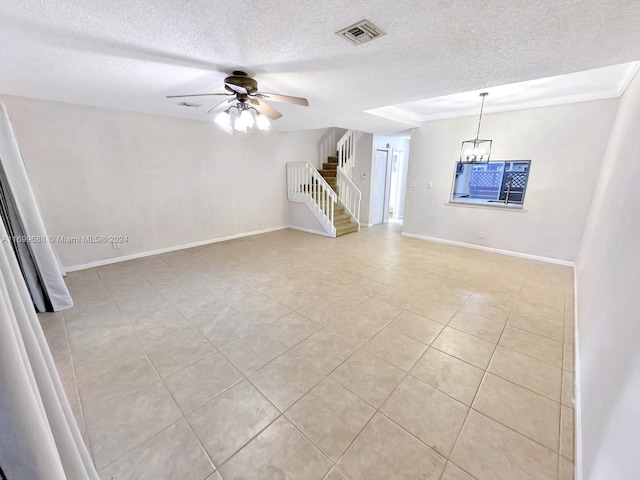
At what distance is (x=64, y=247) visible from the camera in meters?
3.68

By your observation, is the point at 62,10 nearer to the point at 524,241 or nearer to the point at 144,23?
the point at 144,23

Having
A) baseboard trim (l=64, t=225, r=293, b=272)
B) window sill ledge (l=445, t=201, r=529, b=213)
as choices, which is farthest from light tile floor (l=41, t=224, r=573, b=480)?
window sill ledge (l=445, t=201, r=529, b=213)

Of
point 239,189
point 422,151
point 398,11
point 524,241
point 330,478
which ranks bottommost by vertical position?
point 330,478

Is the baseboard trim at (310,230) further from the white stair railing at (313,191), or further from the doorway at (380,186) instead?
the doorway at (380,186)

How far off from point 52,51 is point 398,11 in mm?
2587

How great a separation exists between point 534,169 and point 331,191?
363 cm

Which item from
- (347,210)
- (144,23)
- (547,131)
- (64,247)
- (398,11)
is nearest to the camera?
(398,11)

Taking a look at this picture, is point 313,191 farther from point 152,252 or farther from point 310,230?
point 152,252

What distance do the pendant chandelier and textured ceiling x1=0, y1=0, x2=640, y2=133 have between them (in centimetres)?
178

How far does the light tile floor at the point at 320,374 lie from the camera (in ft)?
4.48

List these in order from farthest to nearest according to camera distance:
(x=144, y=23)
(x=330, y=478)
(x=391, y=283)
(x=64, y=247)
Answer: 1. (x=64, y=247)
2. (x=391, y=283)
3. (x=144, y=23)
4. (x=330, y=478)

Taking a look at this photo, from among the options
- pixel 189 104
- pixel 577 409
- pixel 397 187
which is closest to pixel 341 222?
pixel 397 187

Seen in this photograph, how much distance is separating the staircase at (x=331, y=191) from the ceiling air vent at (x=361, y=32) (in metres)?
3.95

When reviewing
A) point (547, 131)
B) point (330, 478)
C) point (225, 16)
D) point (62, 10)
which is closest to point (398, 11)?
point (225, 16)
